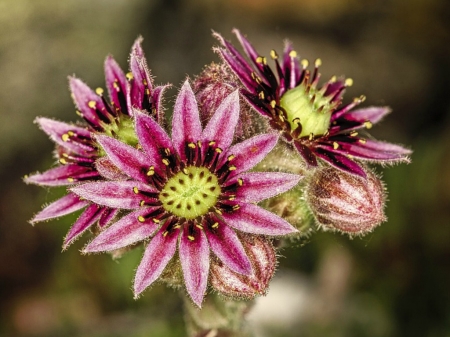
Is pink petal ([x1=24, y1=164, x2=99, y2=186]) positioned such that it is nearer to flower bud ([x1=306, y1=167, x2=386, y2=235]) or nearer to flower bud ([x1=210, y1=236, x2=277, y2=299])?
flower bud ([x1=210, y1=236, x2=277, y2=299])

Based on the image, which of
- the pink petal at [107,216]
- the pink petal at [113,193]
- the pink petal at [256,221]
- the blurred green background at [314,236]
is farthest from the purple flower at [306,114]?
the blurred green background at [314,236]

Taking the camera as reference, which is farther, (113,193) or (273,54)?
(273,54)

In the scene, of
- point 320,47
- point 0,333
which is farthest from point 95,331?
point 320,47

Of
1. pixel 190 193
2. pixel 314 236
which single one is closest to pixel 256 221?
pixel 190 193

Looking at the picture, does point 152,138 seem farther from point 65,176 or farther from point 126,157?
point 65,176

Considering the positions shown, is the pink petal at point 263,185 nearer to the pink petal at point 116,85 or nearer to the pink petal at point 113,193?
the pink petal at point 113,193

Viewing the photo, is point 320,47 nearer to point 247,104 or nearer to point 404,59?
point 404,59
